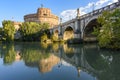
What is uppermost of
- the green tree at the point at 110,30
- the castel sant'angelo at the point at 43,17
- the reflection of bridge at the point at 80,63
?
the castel sant'angelo at the point at 43,17

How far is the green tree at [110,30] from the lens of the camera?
28837 mm

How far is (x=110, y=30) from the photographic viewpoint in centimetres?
3019

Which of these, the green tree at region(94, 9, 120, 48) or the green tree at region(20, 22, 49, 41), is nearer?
the green tree at region(94, 9, 120, 48)

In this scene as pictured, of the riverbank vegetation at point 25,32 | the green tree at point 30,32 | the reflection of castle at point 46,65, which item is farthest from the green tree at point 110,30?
the green tree at point 30,32

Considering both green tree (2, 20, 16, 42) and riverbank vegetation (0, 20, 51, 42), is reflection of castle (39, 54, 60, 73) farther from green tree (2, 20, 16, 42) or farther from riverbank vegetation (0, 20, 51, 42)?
green tree (2, 20, 16, 42)

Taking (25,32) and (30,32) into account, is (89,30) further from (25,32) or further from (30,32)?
(25,32)

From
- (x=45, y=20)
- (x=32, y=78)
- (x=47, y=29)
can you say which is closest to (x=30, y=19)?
(x=45, y=20)

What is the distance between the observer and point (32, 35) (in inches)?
3634

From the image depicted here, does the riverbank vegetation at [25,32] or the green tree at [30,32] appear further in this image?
the green tree at [30,32]

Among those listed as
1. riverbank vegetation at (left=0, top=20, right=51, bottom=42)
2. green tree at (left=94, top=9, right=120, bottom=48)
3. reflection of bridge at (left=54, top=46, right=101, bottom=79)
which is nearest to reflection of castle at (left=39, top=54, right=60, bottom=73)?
reflection of bridge at (left=54, top=46, right=101, bottom=79)

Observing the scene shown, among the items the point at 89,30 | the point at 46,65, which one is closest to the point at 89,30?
the point at 89,30

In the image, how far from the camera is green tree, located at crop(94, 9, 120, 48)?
2884cm

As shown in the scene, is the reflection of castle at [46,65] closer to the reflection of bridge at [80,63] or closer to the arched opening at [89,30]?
the reflection of bridge at [80,63]

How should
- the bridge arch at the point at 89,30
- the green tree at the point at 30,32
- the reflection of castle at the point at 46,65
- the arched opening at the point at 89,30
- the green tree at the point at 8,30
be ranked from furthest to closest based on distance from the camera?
1. the green tree at the point at 30,32
2. the green tree at the point at 8,30
3. the arched opening at the point at 89,30
4. the bridge arch at the point at 89,30
5. the reflection of castle at the point at 46,65
